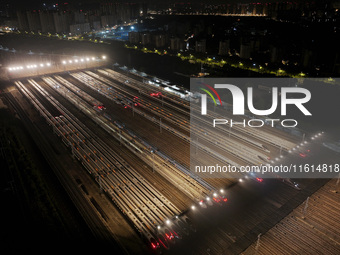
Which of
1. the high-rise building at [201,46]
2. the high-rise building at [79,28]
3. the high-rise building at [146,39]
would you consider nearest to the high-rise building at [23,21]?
the high-rise building at [79,28]

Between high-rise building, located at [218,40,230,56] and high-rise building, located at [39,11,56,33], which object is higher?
high-rise building, located at [39,11,56,33]

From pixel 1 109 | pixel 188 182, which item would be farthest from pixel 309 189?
pixel 1 109

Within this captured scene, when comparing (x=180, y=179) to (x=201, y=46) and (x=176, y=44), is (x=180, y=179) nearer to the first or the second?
(x=201, y=46)

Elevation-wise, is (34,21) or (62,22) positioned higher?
(34,21)

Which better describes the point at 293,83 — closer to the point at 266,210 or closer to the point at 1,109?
the point at 266,210

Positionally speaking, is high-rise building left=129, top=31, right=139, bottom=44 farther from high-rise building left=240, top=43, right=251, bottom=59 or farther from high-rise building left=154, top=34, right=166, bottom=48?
high-rise building left=240, top=43, right=251, bottom=59

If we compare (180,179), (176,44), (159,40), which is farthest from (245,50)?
(180,179)

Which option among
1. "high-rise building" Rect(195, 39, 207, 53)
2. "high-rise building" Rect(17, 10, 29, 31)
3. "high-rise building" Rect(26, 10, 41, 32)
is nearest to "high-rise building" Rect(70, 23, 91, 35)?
"high-rise building" Rect(26, 10, 41, 32)

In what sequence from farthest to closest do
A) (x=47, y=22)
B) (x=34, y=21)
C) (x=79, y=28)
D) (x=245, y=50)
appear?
(x=34, y=21), (x=47, y=22), (x=79, y=28), (x=245, y=50)

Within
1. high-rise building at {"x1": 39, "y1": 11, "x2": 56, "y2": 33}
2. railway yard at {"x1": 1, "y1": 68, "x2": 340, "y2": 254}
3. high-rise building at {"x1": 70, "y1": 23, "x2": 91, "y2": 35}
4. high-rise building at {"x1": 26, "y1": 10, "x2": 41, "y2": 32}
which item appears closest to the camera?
railway yard at {"x1": 1, "y1": 68, "x2": 340, "y2": 254}
